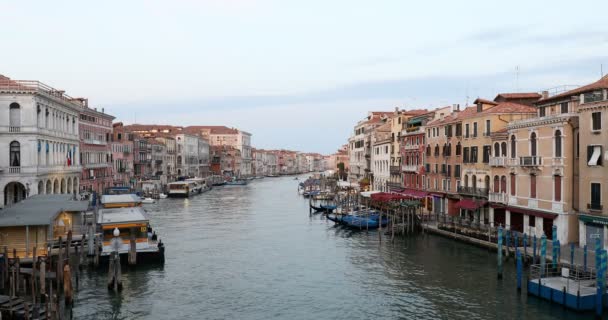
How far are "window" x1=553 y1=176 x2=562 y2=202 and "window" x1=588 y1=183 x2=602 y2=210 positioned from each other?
2.08m

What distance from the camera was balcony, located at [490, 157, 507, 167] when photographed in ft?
105

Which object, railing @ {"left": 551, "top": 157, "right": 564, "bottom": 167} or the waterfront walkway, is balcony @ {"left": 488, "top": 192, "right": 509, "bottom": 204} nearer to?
the waterfront walkway

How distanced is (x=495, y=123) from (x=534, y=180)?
595cm

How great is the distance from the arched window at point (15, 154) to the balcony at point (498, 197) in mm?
31199

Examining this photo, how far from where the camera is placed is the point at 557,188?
2728cm

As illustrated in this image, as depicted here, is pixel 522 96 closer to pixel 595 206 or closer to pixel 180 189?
pixel 595 206

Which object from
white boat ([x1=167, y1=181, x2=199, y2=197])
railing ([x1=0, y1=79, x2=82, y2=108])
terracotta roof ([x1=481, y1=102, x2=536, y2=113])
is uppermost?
railing ([x1=0, y1=79, x2=82, y2=108])

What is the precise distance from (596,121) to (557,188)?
4.24 metres

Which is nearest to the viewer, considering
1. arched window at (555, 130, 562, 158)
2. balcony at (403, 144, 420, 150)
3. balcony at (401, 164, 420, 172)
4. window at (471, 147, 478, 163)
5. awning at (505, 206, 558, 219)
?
arched window at (555, 130, 562, 158)

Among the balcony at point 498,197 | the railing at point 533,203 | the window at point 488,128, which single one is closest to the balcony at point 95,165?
the window at point 488,128

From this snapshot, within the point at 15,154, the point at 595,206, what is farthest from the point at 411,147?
the point at 15,154

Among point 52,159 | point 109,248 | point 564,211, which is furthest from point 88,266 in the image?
point 564,211

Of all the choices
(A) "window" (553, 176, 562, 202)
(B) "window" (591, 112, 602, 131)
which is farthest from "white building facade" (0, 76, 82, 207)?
(B) "window" (591, 112, 602, 131)

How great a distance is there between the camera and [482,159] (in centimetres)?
3528
